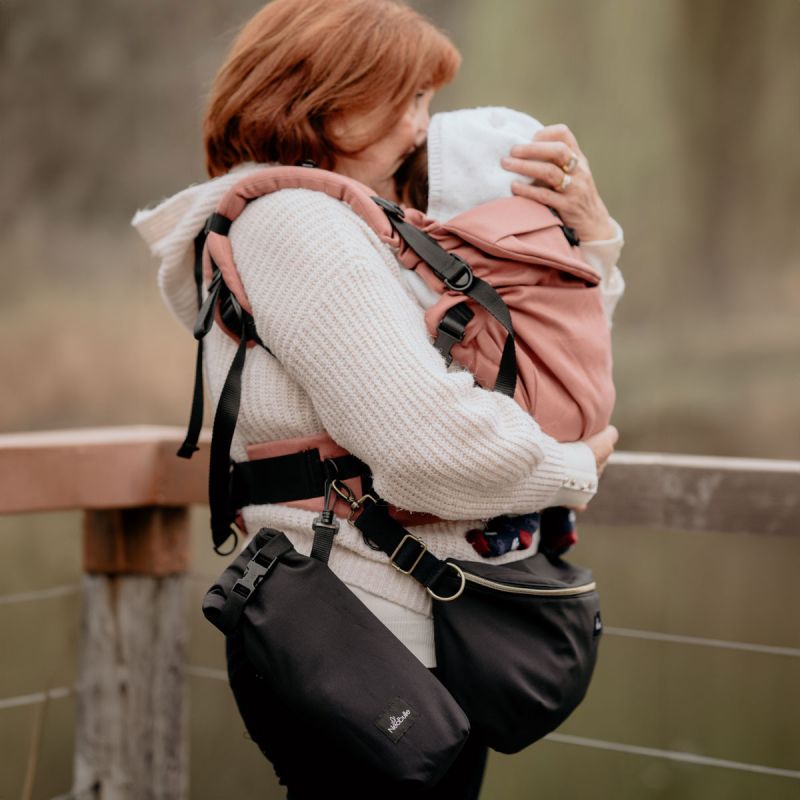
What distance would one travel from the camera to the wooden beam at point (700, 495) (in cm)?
138

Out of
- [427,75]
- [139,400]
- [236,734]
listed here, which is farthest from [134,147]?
[427,75]

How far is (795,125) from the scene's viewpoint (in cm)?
284

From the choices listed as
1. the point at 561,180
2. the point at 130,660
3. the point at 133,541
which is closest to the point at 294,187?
the point at 561,180

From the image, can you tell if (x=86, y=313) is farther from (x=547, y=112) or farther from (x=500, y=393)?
(x=500, y=393)

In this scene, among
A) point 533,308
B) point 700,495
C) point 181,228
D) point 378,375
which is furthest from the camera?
point 700,495

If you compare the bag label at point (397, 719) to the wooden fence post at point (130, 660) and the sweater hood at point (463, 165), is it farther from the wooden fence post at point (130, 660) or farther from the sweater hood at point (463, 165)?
the wooden fence post at point (130, 660)

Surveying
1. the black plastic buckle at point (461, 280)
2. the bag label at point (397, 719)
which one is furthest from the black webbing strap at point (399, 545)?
the black plastic buckle at point (461, 280)

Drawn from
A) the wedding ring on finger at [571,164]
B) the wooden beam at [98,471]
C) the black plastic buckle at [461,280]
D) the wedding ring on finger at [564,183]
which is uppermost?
the wedding ring on finger at [571,164]

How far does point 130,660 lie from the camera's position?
1.61m

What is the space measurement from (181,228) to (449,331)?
34 centimetres

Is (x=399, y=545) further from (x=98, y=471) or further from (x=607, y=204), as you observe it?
(x=607, y=204)

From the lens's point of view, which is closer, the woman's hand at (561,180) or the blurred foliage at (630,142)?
the woman's hand at (561,180)

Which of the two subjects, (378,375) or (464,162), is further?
(464,162)

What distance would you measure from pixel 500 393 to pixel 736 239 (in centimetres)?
222
